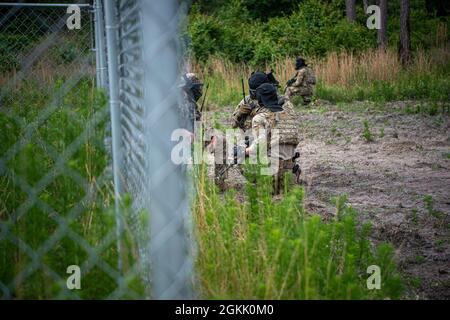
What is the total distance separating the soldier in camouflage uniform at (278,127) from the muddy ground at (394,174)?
35 cm

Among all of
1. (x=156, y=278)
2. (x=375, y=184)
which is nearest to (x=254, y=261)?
(x=156, y=278)

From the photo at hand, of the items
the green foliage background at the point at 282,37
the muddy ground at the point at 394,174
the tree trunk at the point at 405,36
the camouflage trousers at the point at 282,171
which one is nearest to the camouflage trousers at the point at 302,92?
the muddy ground at the point at 394,174

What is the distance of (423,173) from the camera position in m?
7.55

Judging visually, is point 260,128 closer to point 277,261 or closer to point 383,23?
point 277,261

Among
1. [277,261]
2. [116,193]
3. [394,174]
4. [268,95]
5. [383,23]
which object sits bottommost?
[394,174]

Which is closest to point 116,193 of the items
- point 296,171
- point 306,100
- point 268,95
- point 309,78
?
point 296,171

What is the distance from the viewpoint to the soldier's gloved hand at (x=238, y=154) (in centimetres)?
648

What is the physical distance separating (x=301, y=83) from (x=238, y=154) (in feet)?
27.5

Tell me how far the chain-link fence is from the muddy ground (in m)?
1.54

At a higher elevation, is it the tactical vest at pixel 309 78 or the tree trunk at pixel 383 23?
the tree trunk at pixel 383 23

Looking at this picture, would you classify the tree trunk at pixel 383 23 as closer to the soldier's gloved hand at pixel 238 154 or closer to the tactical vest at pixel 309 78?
the tactical vest at pixel 309 78

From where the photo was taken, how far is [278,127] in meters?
6.86
